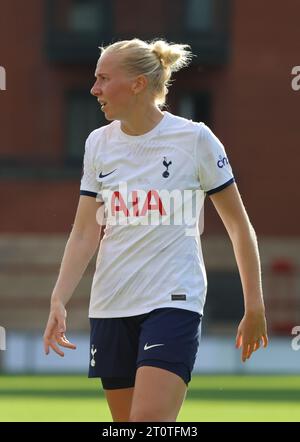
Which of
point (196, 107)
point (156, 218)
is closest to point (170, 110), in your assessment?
point (196, 107)

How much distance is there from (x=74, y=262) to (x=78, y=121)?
21925 millimetres

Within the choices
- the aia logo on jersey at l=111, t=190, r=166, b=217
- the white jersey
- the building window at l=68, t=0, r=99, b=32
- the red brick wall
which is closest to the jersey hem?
the white jersey

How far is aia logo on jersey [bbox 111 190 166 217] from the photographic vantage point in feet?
18.6

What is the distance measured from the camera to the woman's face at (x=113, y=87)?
5.75 metres

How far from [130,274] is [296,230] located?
72.7 feet

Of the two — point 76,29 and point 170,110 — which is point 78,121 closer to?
point 76,29

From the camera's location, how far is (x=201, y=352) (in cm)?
2112

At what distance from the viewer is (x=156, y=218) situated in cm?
569

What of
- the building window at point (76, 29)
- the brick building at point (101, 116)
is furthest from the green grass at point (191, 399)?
the building window at point (76, 29)

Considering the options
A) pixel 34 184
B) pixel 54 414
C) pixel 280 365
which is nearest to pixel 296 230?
pixel 34 184

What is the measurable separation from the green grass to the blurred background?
682cm

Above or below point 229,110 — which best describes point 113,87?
above

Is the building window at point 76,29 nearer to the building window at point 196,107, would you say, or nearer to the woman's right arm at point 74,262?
the building window at point 196,107

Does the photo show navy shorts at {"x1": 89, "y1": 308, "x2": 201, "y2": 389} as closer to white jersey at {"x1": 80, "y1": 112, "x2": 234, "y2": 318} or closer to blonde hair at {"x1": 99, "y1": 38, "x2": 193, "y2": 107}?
white jersey at {"x1": 80, "y1": 112, "x2": 234, "y2": 318}
